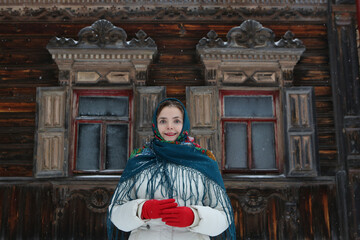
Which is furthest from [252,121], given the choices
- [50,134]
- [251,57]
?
[50,134]

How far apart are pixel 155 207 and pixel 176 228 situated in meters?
0.25

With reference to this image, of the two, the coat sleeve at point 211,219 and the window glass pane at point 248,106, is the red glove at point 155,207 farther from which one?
the window glass pane at point 248,106

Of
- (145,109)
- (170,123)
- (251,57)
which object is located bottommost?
(170,123)

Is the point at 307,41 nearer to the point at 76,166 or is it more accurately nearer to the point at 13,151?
the point at 76,166

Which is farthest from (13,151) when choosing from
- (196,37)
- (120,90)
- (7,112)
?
(196,37)

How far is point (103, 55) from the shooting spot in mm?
5473

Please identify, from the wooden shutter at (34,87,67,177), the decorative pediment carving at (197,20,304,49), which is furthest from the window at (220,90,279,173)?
the wooden shutter at (34,87,67,177)

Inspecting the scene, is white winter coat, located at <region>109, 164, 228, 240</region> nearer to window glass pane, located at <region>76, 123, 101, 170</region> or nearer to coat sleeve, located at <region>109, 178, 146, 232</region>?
coat sleeve, located at <region>109, 178, 146, 232</region>

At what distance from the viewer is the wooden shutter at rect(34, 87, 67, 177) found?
203 inches

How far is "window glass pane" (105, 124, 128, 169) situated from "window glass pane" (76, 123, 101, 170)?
6.1 inches

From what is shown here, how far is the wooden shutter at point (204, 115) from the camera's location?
524 centimetres

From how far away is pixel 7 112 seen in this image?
5.54m

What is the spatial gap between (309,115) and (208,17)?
88.6 inches

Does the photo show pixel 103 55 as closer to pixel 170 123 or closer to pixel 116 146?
pixel 116 146
